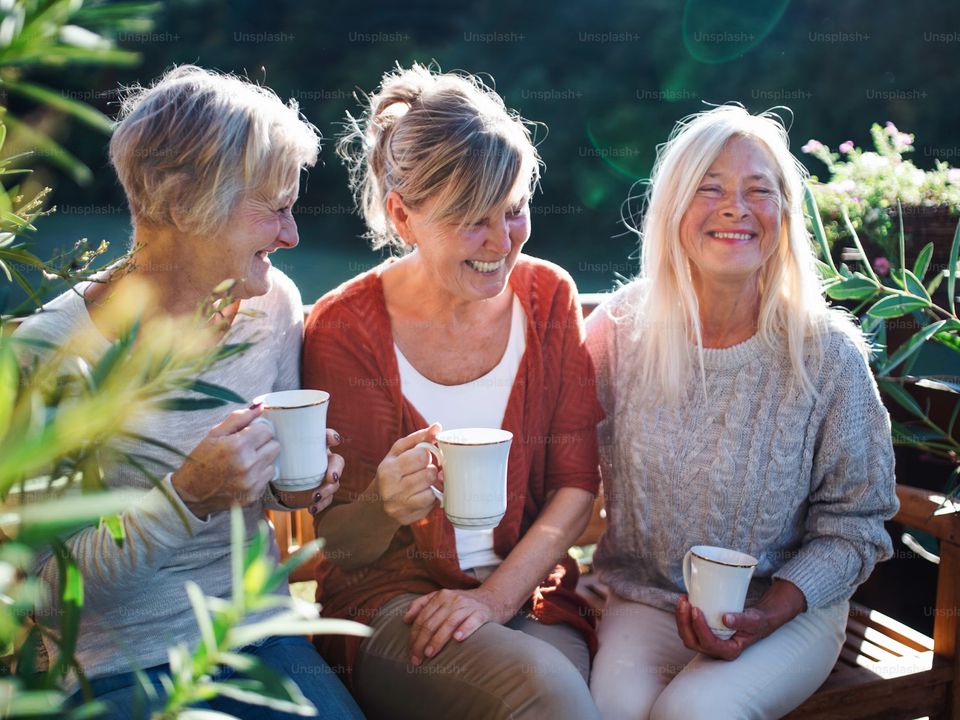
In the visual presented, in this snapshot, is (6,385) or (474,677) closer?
(6,385)

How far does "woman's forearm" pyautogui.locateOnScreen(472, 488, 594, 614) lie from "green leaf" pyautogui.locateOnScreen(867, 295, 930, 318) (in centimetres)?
79

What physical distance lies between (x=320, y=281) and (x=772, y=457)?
6.66 metres

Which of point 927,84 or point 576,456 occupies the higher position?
point 927,84

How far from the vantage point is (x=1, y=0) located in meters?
0.47

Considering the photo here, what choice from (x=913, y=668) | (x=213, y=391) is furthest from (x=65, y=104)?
(x=913, y=668)

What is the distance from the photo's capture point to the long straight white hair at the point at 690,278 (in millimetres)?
2023

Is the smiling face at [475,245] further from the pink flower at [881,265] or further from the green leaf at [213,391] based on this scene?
the pink flower at [881,265]

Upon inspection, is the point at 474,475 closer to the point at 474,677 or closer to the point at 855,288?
the point at 474,677

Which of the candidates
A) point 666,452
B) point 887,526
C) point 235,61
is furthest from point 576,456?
point 235,61

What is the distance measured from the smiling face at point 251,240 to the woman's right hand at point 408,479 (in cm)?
43

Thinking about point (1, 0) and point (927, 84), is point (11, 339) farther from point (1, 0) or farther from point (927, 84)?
point (927, 84)

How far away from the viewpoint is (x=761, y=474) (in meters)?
1.96

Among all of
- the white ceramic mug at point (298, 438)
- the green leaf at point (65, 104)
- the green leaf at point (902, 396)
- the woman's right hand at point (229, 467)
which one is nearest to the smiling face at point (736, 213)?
the green leaf at point (902, 396)

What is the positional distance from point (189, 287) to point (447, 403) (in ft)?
1.98
